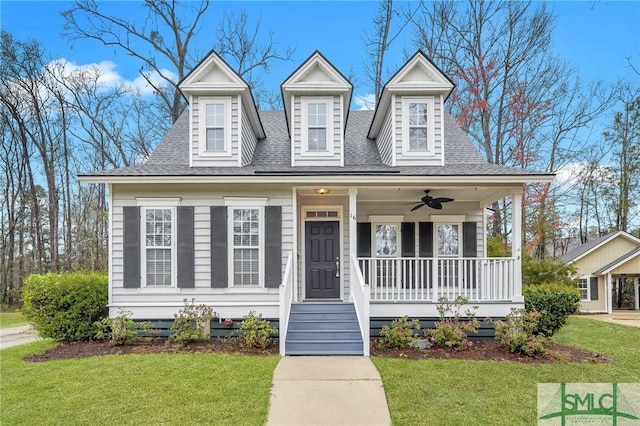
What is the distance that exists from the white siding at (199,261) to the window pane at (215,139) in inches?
48.9

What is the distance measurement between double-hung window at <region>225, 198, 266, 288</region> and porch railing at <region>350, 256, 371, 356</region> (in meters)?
2.05

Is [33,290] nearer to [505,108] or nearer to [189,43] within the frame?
[189,43]

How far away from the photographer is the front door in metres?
9.77

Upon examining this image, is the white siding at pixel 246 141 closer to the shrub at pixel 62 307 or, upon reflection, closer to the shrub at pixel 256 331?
the shrub at pixel 256 331

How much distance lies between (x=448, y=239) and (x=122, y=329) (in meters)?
7.98

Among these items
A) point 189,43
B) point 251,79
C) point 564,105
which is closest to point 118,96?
point 189,43

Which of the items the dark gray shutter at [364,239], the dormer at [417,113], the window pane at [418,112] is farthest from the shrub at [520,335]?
the window pane at [418,112]

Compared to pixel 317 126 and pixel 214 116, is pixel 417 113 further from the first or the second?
pixel 214 116

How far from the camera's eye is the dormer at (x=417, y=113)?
9602 millimetres

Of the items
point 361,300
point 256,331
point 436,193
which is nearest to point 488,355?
point 361,300

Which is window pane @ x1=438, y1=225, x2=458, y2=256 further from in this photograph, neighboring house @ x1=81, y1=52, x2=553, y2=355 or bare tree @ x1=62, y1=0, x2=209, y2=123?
bare tree @ x1=62, y1=0, x2=209, y2=123

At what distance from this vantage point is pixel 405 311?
8297 mm

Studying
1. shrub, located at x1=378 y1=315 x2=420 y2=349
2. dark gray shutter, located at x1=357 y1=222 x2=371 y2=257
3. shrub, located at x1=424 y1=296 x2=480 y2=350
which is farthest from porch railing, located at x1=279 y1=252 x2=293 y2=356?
shrub, located at x1=424 y1=296 x2=480 y2=350

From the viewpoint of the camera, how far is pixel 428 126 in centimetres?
975
